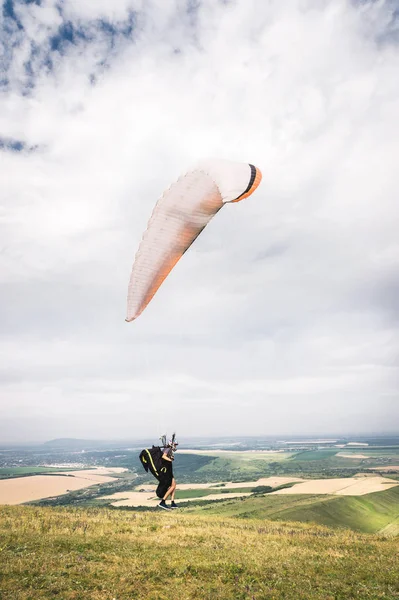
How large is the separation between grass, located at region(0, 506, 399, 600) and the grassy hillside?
2087cm

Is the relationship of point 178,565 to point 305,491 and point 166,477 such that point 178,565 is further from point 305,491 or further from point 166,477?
point 305,491

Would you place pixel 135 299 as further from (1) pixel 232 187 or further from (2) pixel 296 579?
(2) pixel 296 579

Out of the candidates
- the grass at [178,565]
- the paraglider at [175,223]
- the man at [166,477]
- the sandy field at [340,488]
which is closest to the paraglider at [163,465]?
the man at [166,477]

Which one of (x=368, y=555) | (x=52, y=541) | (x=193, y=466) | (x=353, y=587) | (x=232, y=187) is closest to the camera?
(x=232, y=187)

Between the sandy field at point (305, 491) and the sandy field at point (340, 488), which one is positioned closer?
the sandy field at point (305, 491)

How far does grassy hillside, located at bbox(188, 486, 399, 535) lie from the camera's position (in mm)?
38175

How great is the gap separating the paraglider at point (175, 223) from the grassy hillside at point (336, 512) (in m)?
33.7

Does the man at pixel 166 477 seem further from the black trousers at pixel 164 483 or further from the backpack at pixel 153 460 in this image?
the backpack at pixel 153 460

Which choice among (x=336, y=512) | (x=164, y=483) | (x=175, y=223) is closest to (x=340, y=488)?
(x=336, y=512)

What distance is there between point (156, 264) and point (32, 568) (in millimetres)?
11065

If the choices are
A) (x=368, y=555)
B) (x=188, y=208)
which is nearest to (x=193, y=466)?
(x=368, y=555)

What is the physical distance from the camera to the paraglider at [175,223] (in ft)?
35.1

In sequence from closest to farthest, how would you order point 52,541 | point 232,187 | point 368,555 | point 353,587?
1. point 232,187
2. point 353,587
3. point 52,541
4. point 368,555

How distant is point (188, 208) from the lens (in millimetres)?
11188
